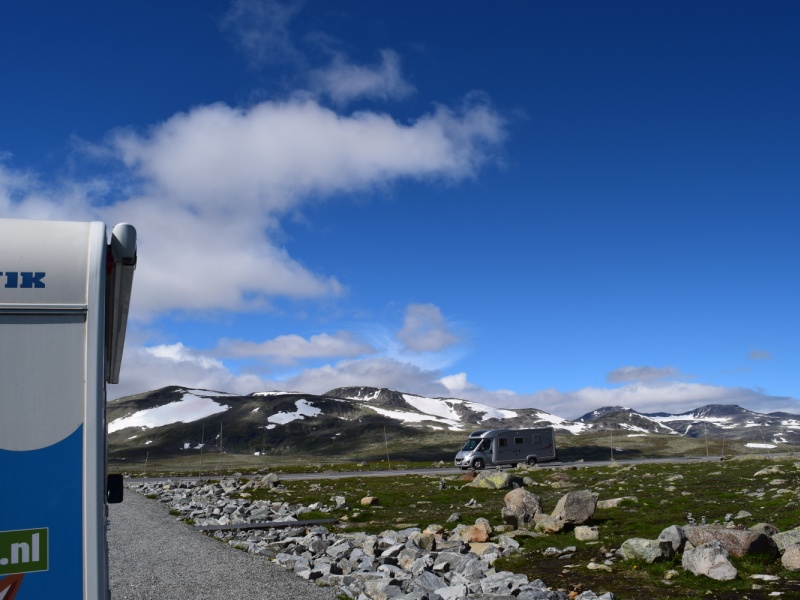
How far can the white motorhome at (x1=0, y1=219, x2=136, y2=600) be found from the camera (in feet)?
17.5

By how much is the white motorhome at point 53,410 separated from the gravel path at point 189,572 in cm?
782

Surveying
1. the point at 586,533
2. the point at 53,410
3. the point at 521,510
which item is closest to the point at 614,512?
the point at 521,510

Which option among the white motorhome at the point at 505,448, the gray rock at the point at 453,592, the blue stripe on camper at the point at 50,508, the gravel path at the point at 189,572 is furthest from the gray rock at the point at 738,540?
the white motorhome at the point at 505,448

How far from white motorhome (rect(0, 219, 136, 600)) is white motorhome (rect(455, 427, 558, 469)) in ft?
183

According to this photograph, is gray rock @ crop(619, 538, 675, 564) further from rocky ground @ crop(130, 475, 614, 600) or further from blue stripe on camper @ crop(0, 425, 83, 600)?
blue stripe on camper @ crop(0, 425, 83, 600)

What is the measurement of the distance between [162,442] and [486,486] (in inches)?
7172

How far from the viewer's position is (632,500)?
82.0 ft

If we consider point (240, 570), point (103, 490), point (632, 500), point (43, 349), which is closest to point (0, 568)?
point (103, 490)

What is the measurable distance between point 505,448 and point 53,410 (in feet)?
196

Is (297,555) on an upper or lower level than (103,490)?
lower

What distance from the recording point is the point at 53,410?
5.60 meters

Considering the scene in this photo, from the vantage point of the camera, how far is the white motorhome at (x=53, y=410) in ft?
17.5

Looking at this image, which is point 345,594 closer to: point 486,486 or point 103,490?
point 103,490

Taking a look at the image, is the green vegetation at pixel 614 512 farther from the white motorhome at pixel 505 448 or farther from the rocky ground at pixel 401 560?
the white motorhome at pixel 505 448
